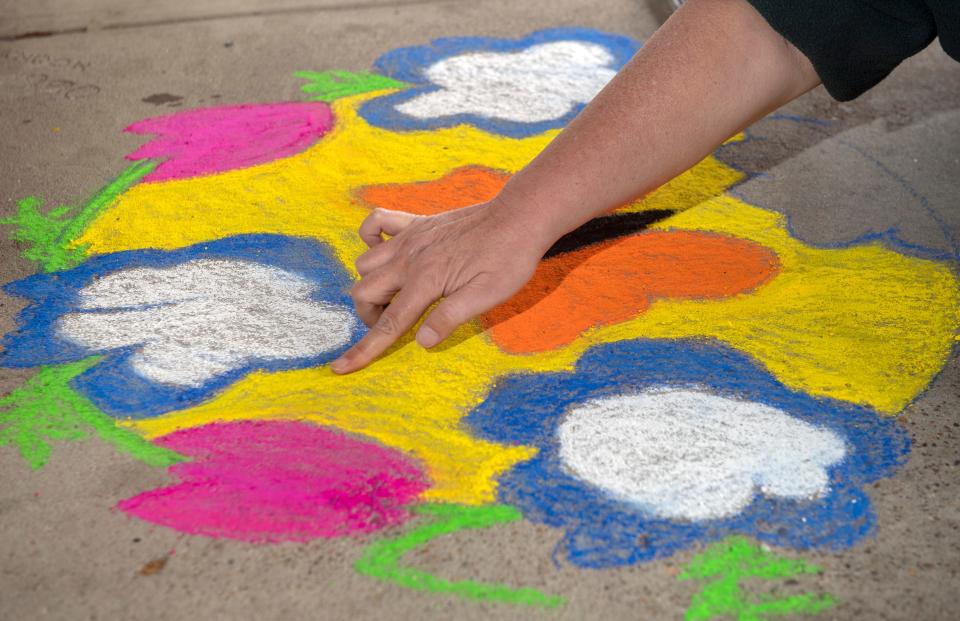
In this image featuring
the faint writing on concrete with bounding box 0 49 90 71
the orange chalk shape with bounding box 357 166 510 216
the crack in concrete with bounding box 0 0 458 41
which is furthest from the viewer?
the crack in concrete with bounding box 0 0 458 41

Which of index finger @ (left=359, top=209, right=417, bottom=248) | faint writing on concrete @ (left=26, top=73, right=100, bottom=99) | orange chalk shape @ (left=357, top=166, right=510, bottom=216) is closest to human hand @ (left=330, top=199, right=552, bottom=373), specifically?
index finger @ (left=359, top=209, right=417, bottom=248)

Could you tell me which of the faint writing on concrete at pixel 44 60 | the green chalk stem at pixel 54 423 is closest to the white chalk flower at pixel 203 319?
the green chalk stem at pixel 54 423

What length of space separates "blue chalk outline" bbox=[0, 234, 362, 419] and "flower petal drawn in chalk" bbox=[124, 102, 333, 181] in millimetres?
376

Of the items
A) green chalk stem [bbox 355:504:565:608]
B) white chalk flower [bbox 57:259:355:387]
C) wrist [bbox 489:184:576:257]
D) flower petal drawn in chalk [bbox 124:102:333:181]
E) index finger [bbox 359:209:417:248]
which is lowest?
green chalk stem [bbox 355:504:565:608]

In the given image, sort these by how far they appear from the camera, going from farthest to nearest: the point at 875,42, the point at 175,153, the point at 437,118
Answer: the point at 437,118
the point at 175,153
the point at 875,42

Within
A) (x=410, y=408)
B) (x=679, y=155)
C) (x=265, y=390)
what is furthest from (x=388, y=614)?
(x=679, y=155)

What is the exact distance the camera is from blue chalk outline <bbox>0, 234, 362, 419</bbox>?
5.74 feet

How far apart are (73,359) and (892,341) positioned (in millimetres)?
1532

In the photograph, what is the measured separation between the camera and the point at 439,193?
94.0 inches

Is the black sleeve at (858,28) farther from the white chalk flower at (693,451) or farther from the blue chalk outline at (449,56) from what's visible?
the blue chalk outline at (449,56)

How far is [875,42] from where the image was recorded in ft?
4.98

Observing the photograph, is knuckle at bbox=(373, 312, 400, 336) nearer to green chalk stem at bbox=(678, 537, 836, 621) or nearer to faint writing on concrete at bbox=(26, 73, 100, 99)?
green chalk stem at bbox=(678, 537, 836, 621)

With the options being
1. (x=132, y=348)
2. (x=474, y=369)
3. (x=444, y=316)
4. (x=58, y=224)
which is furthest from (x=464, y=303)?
(x=58, y=224)

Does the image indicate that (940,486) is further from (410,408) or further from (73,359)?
(73,359)
